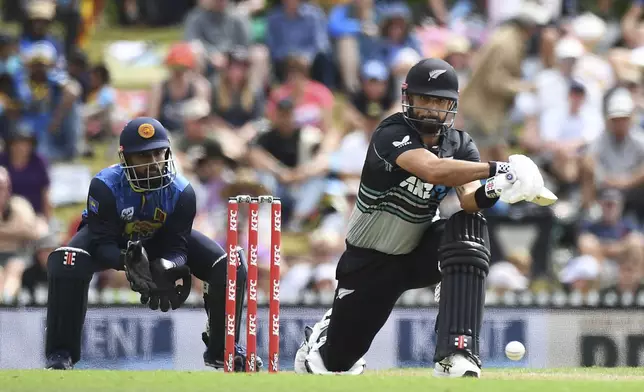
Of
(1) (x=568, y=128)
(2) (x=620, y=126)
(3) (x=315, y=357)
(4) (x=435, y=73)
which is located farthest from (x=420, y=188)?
(1) (x=568, y=128)

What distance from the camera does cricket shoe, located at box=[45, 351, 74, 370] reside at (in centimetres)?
881

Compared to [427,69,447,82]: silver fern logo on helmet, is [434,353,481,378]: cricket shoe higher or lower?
lower

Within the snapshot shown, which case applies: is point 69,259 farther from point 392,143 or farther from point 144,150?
point 392,143

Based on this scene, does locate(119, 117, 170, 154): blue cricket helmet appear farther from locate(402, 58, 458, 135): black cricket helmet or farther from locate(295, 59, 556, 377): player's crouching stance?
locate(402, 58, 458, 135): black cricket helmet

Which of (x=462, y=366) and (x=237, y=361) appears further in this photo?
(x=237, y=361)

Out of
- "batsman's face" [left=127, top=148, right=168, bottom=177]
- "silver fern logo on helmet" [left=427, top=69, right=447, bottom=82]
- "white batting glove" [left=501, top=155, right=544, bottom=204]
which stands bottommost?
"white batting glove" [left=501, top=155, right=544, bottom=204]

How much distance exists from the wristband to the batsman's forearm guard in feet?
0.45

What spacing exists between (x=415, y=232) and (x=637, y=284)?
5101 mm

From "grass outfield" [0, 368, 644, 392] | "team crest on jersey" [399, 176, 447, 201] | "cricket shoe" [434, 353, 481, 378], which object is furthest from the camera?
"team crest on jersey" [399, 176, 447, 201]

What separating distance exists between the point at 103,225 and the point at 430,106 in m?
2.30

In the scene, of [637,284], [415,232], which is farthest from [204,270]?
[637,284]

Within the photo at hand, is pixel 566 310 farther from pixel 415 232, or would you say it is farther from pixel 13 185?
pixel 13 185

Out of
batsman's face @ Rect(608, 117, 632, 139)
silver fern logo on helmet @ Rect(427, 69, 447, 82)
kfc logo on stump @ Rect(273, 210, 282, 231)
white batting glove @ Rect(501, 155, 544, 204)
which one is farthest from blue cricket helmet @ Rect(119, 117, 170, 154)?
batsman's face @ Rect(608, 117, 632, 139)

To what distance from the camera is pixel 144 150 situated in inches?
341
